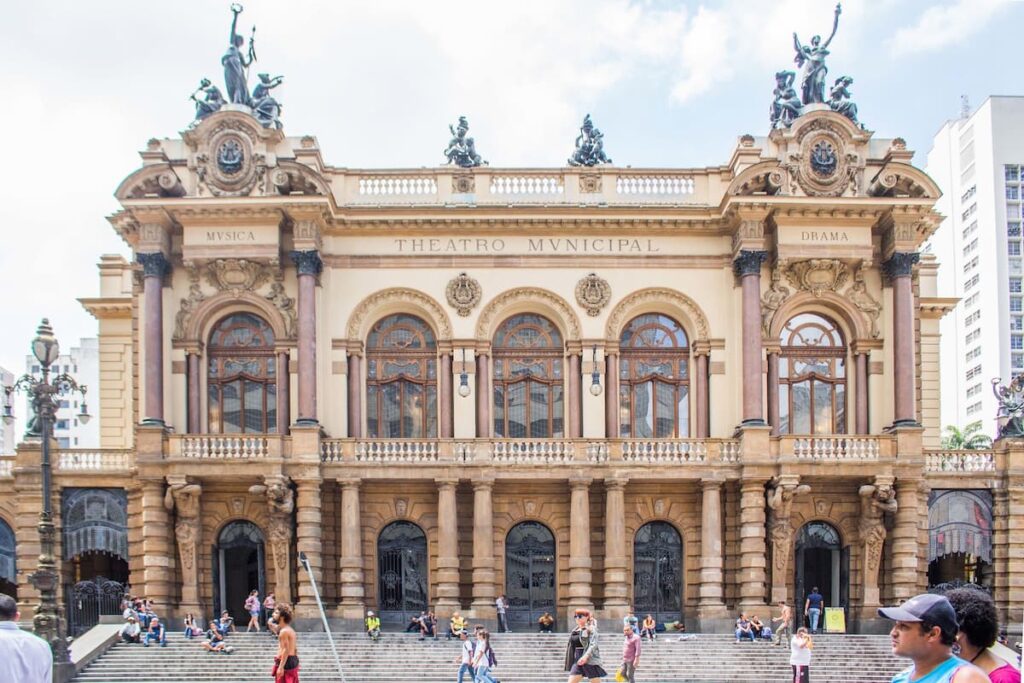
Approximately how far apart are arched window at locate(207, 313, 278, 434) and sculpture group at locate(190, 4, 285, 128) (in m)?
Answer: 6.40

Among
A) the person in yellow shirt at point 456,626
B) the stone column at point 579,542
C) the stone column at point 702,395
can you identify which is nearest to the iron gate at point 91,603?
the person in yellow shirt at point 456,626

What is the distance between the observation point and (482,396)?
120ft

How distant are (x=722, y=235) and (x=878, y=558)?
10.5 metres

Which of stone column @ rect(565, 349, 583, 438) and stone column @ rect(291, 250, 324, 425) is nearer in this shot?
stone column @ rect(291, 250, 324, 425)

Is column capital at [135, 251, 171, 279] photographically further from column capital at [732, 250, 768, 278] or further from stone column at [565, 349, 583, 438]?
column capital at [732, 250, 768, 278]

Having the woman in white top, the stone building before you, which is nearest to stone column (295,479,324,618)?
the stone building

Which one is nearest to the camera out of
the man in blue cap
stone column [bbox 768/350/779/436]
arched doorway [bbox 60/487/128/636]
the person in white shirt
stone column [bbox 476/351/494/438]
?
the man in blue cap

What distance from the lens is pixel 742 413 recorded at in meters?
35.6

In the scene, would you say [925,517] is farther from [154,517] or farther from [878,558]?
[154,517]

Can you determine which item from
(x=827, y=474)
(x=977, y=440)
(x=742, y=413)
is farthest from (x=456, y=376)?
(x=977, y=440)

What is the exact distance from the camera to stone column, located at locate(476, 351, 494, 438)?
36.4 metres

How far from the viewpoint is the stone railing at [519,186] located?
36.8m

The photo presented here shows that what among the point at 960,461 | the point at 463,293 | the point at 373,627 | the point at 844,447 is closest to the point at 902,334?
the point at 844,447

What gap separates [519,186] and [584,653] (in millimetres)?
20151
